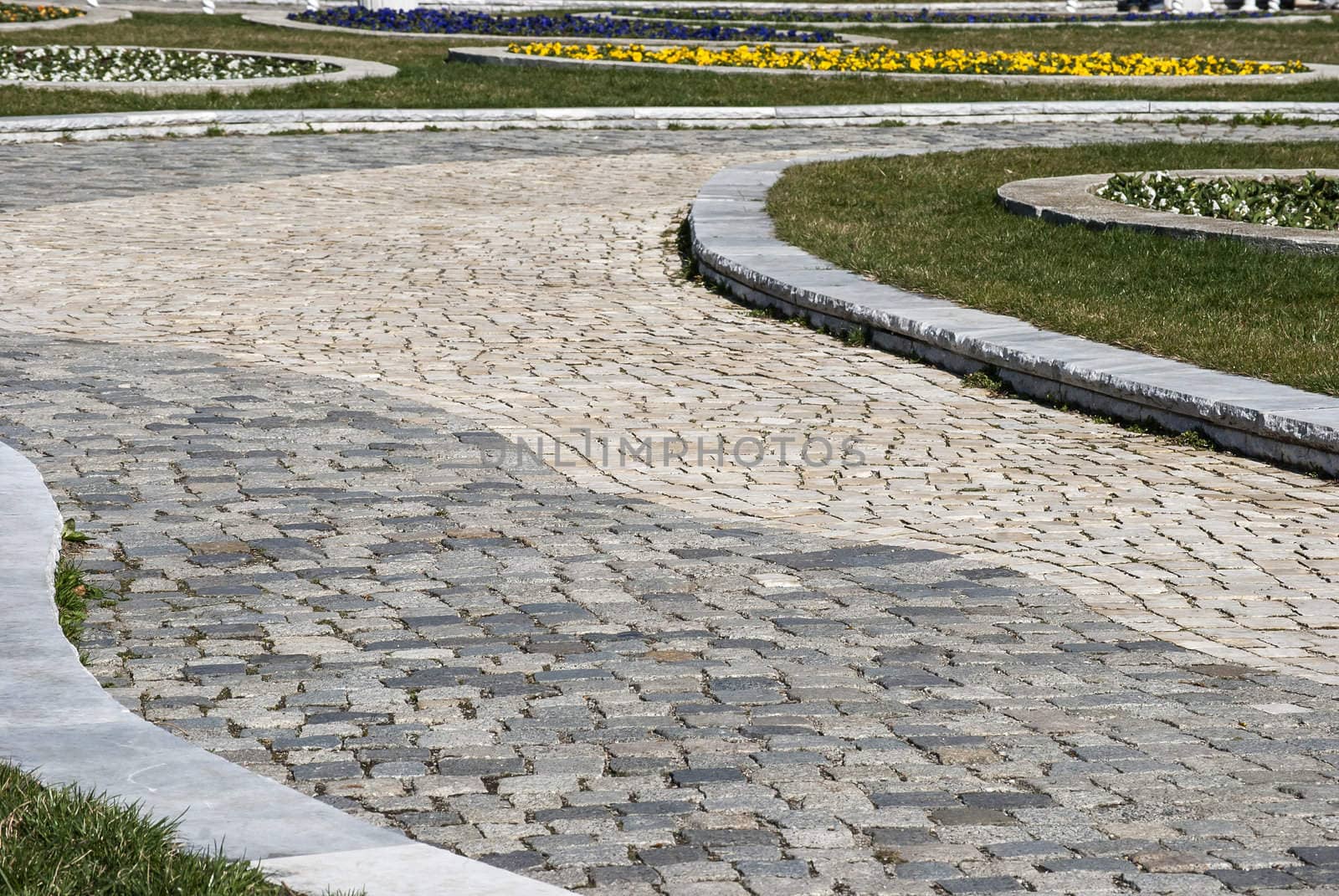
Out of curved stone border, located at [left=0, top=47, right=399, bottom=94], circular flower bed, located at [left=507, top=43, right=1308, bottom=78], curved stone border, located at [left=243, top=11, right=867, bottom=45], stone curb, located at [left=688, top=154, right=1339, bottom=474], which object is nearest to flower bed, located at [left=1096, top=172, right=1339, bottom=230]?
stone curb, located at [left=688, top=154, right=1339, bottom=474]

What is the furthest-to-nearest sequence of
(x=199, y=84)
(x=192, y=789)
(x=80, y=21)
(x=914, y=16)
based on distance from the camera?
(x=914, y=16) < (x=80, y=21) < (x=199, y=84) < (x=192, y=789)

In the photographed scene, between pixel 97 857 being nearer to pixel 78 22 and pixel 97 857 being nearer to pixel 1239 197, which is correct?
pixel 1239 197

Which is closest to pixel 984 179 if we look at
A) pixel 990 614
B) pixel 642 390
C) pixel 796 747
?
pixel 642 390

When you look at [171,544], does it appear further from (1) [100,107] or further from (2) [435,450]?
(1) [100,107]

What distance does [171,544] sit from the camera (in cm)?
552

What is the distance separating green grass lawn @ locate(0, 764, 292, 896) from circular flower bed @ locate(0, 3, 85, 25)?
2524 cm

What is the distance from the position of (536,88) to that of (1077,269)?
35.4 feet

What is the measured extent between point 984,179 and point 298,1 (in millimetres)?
24967

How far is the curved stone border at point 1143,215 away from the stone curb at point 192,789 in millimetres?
7081

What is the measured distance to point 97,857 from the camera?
3.12 metres

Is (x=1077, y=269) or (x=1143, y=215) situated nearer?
(x=1077, y=269)

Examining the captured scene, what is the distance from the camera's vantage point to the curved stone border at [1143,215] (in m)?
9.53

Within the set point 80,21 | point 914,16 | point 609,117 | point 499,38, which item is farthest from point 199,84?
point 914,16

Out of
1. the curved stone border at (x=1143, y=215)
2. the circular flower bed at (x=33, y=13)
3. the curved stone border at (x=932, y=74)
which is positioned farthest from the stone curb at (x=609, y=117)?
the circular flower bed at (x=33, y=13)
